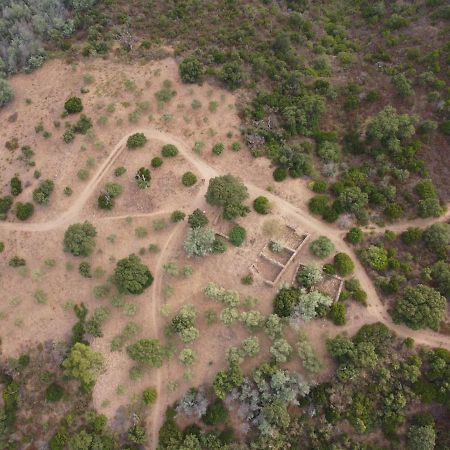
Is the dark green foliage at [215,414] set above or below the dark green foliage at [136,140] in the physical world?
below

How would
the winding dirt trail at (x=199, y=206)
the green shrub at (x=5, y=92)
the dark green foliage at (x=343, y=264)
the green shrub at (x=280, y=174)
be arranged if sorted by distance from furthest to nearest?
the green shrub at (x=5, y=92) → the green shrub at (x=280, y=174) → the dark green foliage at (x=343, y=264) → the winding dirt trail at (x=199, y=206)

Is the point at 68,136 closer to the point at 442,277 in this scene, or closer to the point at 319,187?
the point at 319,187

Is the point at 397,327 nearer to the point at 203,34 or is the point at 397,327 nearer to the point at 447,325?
the point at 447,325

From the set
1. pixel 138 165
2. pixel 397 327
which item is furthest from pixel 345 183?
pixel 138 165

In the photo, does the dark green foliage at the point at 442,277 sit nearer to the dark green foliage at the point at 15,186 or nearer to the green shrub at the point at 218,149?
the green shrub at the point at 218,149

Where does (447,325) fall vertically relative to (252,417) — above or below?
above

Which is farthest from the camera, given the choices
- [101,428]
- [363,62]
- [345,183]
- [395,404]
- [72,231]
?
[363,62]

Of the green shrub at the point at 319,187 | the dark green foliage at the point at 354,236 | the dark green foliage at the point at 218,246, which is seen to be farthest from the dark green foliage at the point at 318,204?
the dark green foliage at the point at 218,246
